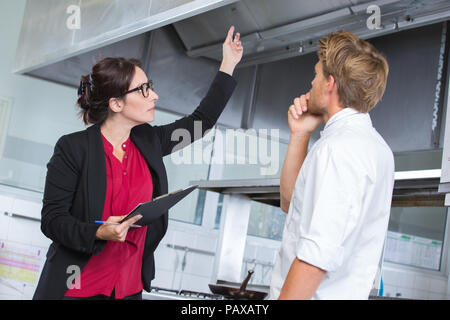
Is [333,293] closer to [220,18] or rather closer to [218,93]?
[218,93]

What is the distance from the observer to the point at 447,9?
111 inches

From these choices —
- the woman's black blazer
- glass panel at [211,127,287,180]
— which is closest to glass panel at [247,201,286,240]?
glass panel at [211,127,287,180]

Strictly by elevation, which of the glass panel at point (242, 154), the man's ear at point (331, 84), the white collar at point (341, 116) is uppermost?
the glass panel at point (242, 154)

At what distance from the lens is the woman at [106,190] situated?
4.61 feet

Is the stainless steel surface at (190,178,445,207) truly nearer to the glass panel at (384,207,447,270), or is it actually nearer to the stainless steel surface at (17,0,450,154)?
the stainless steel surface at (17,0,450,154)

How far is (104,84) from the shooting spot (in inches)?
64.4

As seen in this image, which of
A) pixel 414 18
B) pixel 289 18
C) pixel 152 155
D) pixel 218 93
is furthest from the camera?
pixel 289 18

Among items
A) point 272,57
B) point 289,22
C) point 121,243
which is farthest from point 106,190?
point 272,57

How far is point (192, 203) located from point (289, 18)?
189 centimetres

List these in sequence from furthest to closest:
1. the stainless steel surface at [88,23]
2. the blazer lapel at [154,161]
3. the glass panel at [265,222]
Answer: the glass panel at [265,222] < the stainless steel surface at [88,23] < the blazer lapel at [154,161]

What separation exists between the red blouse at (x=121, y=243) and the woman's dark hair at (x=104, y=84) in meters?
0.10

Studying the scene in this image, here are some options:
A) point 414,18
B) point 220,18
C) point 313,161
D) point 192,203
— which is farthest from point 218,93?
point 192,203

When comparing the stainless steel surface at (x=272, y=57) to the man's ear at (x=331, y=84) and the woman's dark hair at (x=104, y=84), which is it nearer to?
the woman's dark hair at (x=104, y=84)

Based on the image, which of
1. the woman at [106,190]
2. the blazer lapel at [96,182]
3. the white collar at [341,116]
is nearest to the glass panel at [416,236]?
the woman at [106,190]
